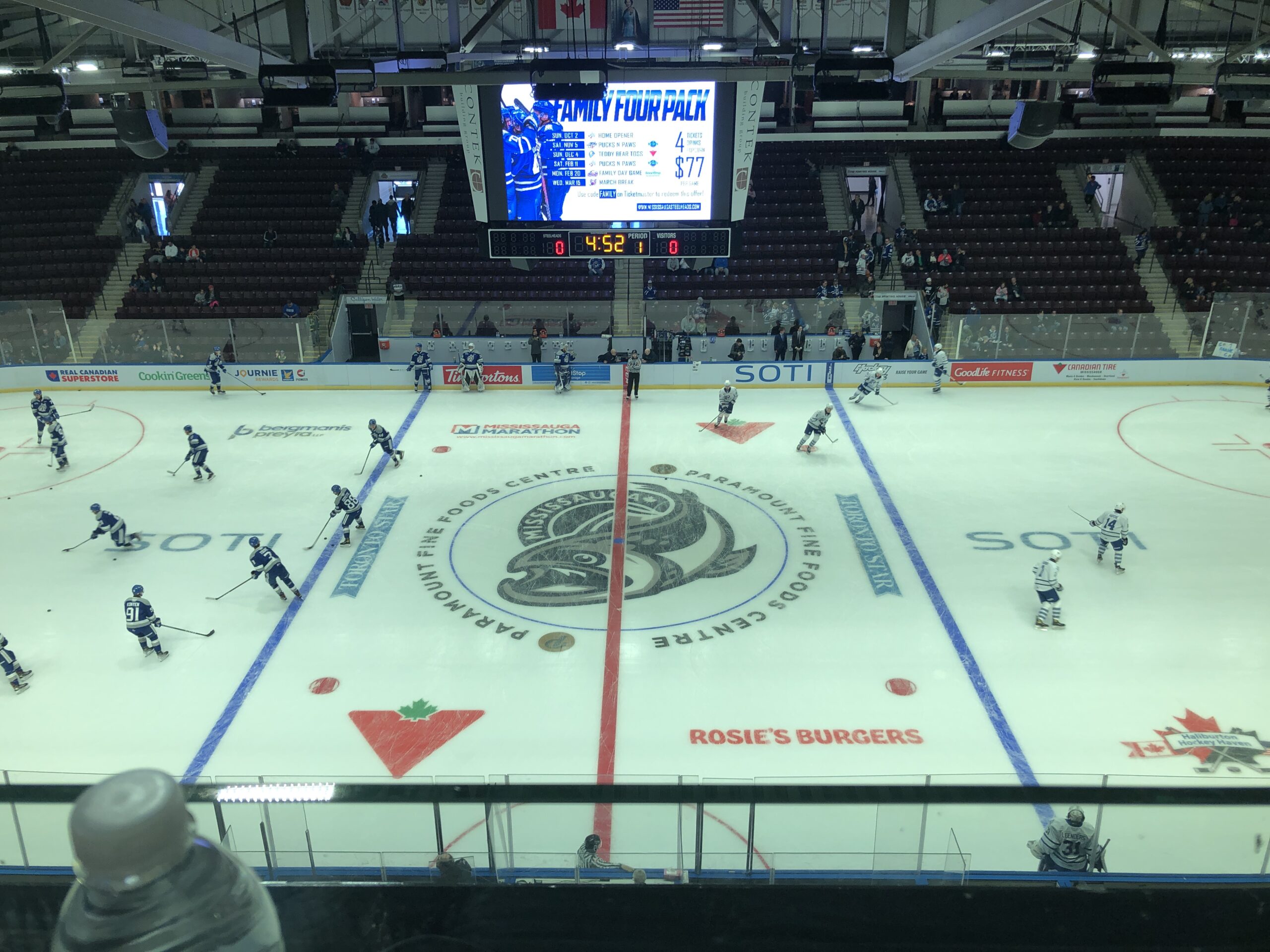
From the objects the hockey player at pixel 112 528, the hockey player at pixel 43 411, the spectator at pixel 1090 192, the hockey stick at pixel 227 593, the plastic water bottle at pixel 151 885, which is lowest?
the hockey stick at pixel 227 593

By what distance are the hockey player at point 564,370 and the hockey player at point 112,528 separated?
1193cm

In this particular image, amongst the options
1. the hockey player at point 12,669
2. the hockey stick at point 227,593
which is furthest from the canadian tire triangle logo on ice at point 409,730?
the hockey player at point 12,669

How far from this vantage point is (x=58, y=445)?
19156 millimetres

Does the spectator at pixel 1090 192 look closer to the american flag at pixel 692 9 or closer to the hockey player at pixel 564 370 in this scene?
the american flag at pixel 692 9

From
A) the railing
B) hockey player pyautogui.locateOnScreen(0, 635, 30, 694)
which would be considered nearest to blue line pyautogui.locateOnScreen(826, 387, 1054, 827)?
the railing

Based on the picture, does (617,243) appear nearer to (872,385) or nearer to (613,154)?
(613,154)

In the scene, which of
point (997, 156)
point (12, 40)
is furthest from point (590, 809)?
point (997, 156)

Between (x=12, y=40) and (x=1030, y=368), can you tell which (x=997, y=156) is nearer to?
(x=1030, y=368)

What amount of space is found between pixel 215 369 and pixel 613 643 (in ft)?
55.9

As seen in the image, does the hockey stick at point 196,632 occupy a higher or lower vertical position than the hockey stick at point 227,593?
lower

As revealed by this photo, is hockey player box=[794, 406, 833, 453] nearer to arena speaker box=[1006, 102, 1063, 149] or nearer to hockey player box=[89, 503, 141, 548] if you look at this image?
arena speaker box=[1006, 102, 1063, 149]

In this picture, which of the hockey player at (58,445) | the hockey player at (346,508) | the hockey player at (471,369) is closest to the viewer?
the hockey player at (346,508)

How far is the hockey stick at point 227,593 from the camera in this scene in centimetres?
1432

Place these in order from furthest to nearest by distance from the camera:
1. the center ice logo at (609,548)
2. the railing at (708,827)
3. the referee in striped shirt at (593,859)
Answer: the center ice logo at (609,548)
the referee in striped shirt at (593,859)
the railing at (708,827)
